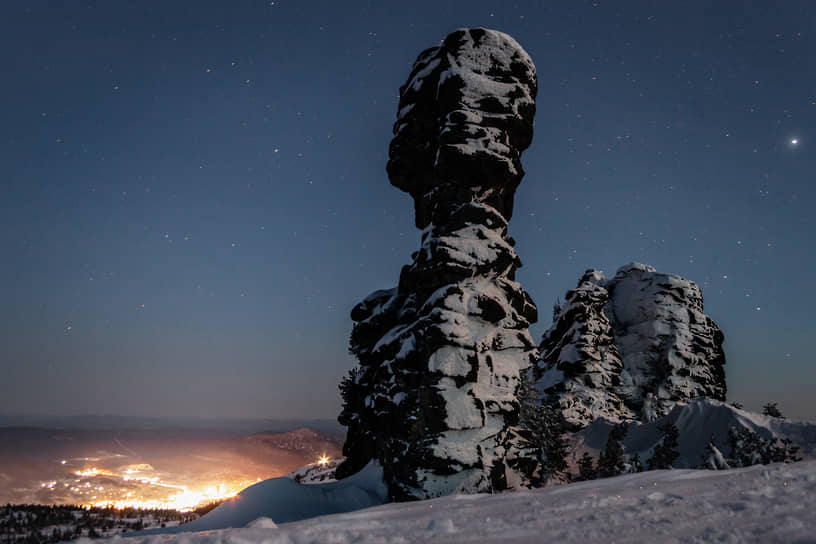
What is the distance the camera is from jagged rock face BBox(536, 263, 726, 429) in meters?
40.2

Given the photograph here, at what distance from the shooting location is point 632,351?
49.7 meters

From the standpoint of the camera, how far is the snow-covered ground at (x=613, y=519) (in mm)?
3881

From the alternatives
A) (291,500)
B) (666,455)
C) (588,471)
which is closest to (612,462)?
(588,471)

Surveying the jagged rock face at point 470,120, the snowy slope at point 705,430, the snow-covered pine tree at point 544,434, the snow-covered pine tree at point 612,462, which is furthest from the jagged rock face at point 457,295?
the snowy slope at point 705,430

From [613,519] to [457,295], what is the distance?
15399mm

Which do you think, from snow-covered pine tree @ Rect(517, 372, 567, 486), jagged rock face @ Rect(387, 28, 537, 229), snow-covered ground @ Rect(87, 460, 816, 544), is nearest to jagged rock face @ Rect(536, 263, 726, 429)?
snow-covered pine tree @ Rect(517, 372, 567, 486)

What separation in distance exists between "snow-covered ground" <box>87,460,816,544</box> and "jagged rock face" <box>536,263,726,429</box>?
115 ft

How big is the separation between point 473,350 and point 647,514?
1485 cm

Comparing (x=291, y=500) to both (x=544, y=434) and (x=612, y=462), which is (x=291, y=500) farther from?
(x=612, y=462)

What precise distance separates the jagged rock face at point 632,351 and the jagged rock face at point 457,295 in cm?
2210

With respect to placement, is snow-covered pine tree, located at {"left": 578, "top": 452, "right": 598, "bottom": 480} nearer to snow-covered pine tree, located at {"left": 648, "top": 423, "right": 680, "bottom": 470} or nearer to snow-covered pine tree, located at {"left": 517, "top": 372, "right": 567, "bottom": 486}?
snow-covered pine tree, located at {"left": 517, "top": 372, "right": 567, "bottom": 486}

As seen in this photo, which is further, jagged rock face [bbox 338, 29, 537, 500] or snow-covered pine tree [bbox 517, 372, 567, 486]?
snow-covered pine tree [bbox 517, 372, 567, 486]

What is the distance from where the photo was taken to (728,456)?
2047cm

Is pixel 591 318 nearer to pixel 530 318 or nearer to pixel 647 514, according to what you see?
pixel 530 318
